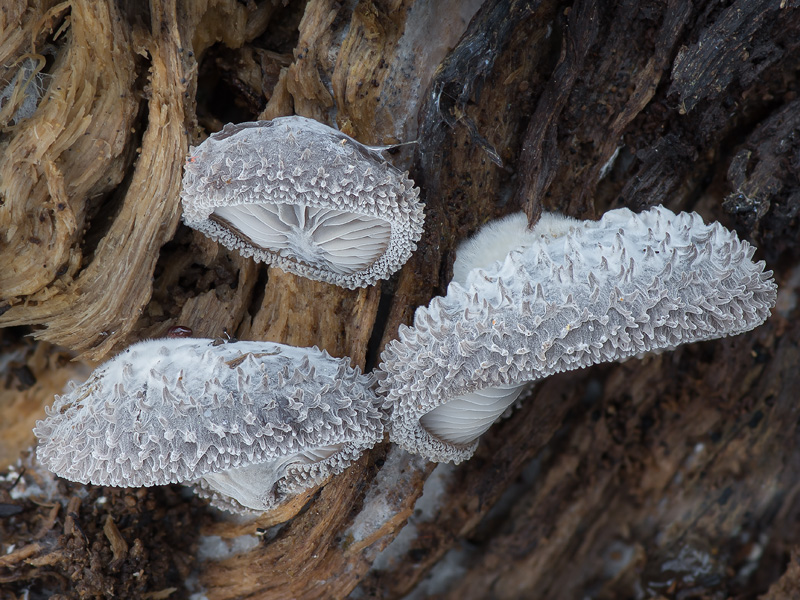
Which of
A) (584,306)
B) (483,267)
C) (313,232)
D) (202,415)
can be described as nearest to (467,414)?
(483,267)

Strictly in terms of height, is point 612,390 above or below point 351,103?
below

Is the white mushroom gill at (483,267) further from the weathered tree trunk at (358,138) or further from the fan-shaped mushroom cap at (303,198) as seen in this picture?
the fan-shaped mushroom cap at (303,198)

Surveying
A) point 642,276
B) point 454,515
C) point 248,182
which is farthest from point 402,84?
point 454,515

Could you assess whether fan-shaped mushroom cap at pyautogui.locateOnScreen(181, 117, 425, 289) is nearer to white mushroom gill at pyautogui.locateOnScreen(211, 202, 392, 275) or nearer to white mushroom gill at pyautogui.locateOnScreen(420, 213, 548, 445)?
white mushroom gill at pyautogui.locateOnScreen(211, 202, 392, 275)

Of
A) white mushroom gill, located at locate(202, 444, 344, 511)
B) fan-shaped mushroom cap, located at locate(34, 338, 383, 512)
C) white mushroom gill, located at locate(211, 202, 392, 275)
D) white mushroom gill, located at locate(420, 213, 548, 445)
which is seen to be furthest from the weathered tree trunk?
fan-shaped mushroom cap, located at locate(34, 338, 383, 512)

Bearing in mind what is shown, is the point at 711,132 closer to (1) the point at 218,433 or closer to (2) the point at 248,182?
(2) the point at 248,182

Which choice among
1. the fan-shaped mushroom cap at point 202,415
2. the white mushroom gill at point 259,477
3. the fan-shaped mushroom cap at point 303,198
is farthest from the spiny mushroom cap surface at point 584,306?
the white mushroom gill at point 259,477

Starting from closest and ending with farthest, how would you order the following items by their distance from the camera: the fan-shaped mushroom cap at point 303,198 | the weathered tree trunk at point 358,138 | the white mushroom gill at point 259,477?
the fan-shaped mushroom cap at point 303,198, the white mushroom gill at point 259,477, the weathered tree trunk at point 358,138
